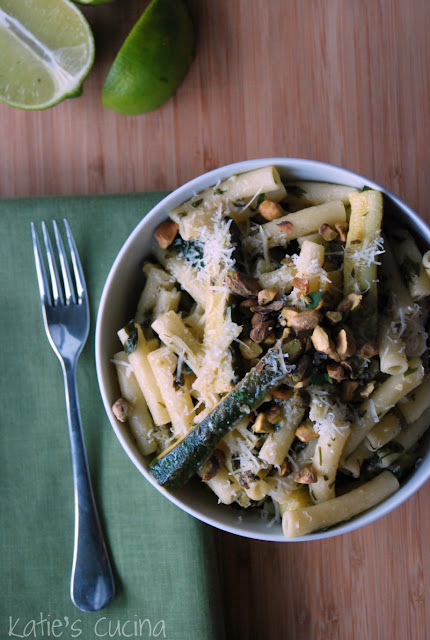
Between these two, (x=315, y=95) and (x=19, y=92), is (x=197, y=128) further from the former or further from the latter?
(x=19, y=92)

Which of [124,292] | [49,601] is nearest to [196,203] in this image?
[124,292]

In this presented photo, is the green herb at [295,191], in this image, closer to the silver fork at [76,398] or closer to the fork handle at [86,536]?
the silver fork at [76,398]

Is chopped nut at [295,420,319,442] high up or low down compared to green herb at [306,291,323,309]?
down

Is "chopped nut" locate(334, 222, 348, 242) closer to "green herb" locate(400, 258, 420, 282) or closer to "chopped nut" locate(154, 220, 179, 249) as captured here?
"green herb" locate(400, 258, 420, 282)

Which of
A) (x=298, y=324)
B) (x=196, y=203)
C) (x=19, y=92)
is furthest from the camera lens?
(x=19, y=92)

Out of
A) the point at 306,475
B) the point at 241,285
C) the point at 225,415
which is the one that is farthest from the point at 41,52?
the point at 306,475

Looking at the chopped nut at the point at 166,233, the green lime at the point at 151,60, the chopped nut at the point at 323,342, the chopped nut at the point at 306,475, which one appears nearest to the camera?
the chopped nut at the point at 323,342

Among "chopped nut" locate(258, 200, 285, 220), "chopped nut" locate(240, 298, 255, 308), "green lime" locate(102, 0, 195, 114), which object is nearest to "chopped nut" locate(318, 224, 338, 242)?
"chopped nut" locate(258, 200, 285, 220)

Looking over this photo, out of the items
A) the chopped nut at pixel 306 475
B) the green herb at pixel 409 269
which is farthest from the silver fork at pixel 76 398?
the green herb at pixel 409 269
